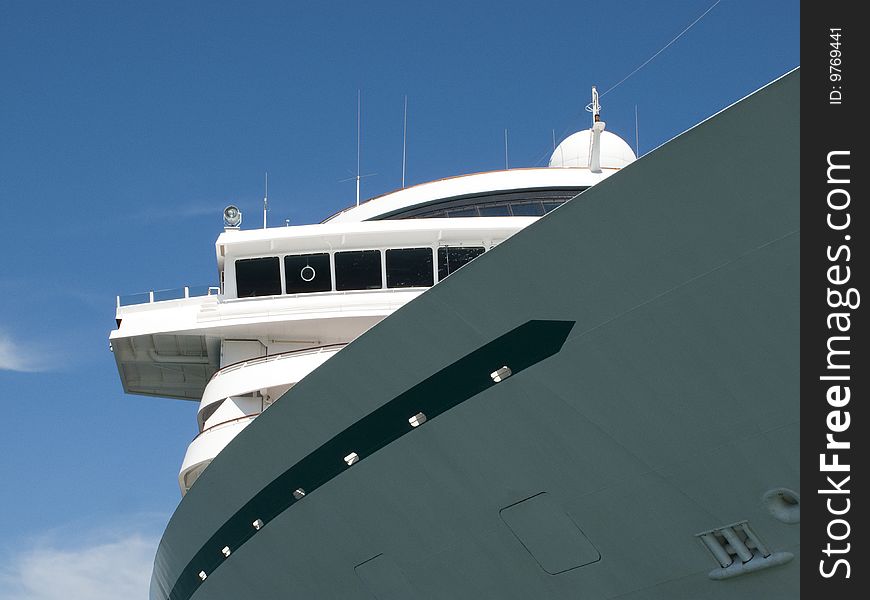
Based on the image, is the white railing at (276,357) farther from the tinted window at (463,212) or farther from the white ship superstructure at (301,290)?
the tinted window at (463,212)

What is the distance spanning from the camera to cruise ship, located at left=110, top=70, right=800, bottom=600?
6523 millimetres

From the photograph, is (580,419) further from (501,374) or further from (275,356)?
(275,356)

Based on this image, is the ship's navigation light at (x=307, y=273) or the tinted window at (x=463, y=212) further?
the tinted window at (x=463, y=212)

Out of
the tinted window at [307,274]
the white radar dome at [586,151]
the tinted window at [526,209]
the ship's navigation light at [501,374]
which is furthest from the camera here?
the white radar dome at [586,151]

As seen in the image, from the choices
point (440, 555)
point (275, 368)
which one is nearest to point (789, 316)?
point (440, 555)

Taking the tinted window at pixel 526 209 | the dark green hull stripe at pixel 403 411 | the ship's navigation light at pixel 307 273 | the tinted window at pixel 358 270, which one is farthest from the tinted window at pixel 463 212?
the dark green hull stripe at pixel 403 411

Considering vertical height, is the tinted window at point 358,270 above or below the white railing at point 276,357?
above

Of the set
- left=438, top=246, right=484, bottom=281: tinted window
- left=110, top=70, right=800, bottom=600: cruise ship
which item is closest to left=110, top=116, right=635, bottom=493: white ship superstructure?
left=438, top=246, right=484, bottom=281: tinted window

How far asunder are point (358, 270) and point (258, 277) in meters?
1.50

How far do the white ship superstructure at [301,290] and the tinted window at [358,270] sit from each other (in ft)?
0.05

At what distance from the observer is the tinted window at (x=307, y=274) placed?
1514 centimetres

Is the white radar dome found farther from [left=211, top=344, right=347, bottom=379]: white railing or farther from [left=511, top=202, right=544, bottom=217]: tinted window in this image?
[left=211, top=344, right=347, bottom=379]: white railing

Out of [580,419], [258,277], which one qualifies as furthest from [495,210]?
[580,419]
